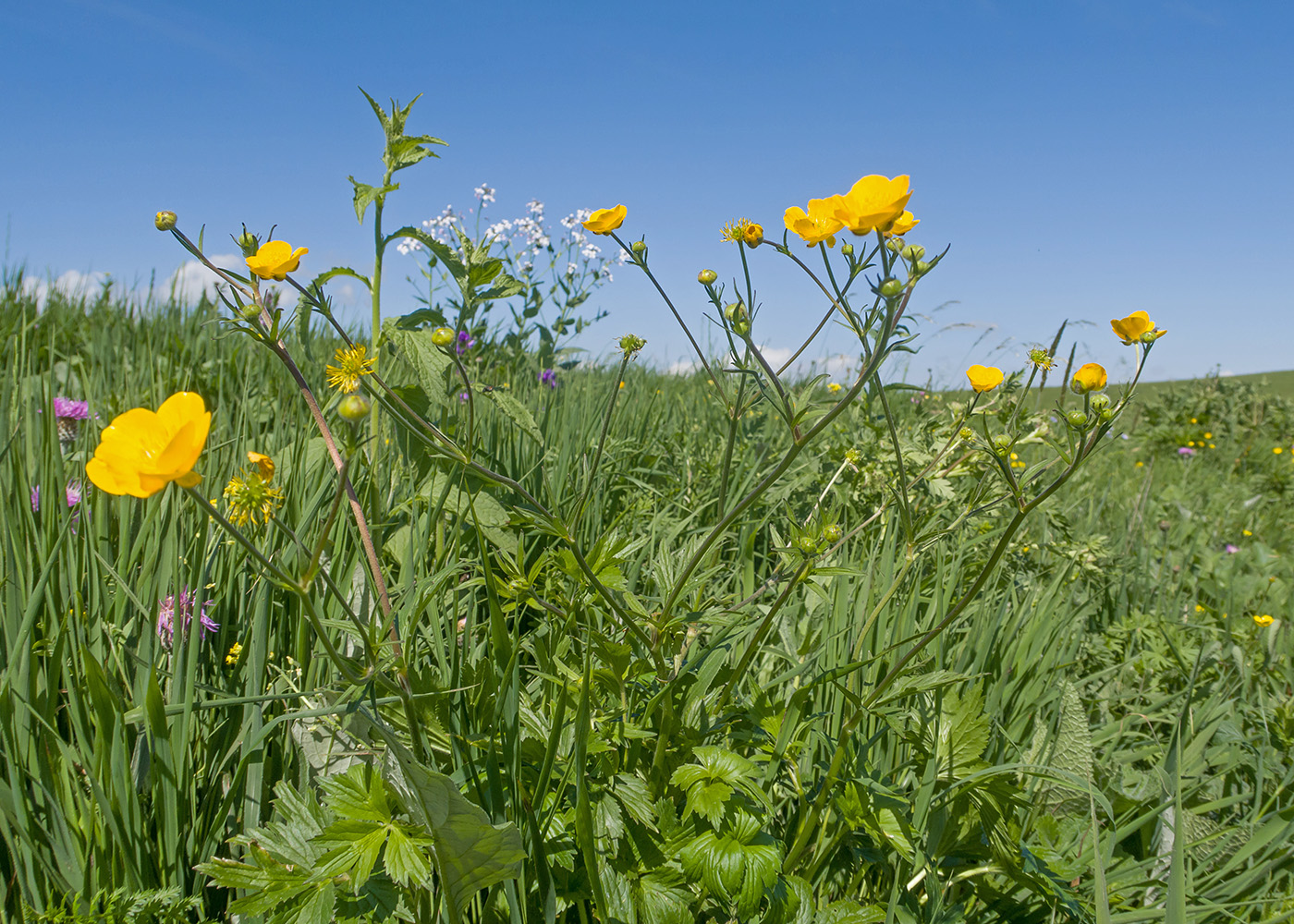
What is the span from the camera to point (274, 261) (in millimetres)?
1019

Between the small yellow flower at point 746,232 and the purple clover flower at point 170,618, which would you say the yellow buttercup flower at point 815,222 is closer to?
the small yellow flower at point 746,232

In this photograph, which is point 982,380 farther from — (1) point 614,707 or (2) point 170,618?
(2) point 170,618

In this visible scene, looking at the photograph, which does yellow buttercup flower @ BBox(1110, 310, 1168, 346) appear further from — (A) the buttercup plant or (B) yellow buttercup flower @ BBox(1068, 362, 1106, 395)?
(B) yellow buttercup flower @ BBox(1068, 362, 1106, 395)

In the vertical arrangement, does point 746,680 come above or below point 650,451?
below

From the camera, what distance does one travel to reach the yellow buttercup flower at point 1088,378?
3.18 ft

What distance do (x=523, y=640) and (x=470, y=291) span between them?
0.77 m

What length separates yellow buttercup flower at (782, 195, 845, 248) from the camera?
986 millimetres

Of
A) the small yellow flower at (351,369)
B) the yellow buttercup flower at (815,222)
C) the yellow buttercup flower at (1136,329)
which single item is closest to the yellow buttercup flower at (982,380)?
the yellow buttercup flower at (1136,329)

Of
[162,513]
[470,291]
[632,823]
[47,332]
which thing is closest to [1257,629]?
[632,823]

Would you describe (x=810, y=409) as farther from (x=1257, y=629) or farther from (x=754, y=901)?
(x=1257, y=629)

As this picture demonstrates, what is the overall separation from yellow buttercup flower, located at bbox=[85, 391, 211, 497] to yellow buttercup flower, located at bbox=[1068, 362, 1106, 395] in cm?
99

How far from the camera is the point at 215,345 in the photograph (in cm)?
313

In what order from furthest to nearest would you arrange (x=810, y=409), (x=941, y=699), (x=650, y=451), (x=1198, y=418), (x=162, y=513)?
(x=1198, y=418), (x=650, y=451), (x=162, y=513), (x=941, y=699), (x=810, y=409)

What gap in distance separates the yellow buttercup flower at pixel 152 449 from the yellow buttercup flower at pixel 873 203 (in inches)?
29.5
